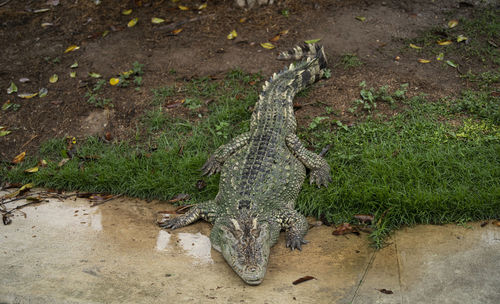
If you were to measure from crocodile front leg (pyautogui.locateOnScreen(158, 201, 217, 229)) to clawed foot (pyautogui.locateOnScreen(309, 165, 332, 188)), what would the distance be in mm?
1202

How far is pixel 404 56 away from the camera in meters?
6.86

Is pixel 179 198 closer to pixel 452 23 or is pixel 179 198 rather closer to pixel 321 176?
pixel 321 176

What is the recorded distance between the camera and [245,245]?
4.04 meters

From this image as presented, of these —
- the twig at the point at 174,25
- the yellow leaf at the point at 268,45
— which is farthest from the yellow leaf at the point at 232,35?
the twig at the point at 174,25

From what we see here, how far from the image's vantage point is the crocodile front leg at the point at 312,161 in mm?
5156

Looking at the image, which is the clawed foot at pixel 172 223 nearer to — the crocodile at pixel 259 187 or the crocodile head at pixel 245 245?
the crocodile at pixel 259 187

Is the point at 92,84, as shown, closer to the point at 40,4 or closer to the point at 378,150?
the point at 40,4

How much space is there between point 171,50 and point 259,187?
3846mm

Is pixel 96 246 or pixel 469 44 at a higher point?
pixel 469 44

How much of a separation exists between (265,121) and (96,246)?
8.03 feet

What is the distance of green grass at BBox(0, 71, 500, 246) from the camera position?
4.58 m

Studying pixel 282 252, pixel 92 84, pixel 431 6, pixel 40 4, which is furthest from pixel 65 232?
pixel 431 6

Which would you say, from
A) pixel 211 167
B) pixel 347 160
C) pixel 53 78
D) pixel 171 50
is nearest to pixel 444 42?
pixel 347 160

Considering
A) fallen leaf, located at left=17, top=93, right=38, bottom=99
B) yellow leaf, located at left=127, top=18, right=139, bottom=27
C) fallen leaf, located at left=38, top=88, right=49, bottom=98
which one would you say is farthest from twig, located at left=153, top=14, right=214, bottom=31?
fallen leaf, located at left=17, top=93, right=38, bottom=99
